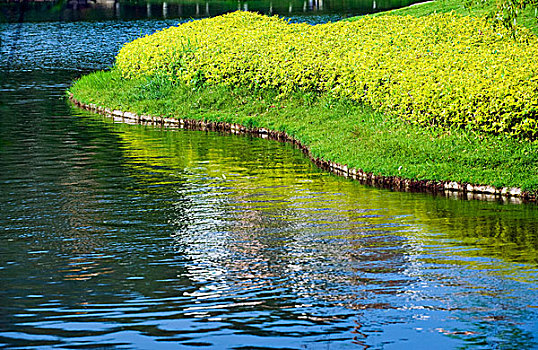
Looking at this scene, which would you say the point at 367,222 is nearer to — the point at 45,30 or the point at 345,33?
the point at 345,33

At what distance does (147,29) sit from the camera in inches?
2719

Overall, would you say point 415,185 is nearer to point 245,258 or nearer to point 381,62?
point 245,258

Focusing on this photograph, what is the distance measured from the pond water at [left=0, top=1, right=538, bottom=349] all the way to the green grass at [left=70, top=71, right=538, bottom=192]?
3.11ft

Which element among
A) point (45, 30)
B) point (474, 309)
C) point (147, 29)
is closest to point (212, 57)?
point (474, 309)

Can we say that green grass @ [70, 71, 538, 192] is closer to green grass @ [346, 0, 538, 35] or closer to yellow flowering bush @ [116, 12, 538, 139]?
yellow flowering bush @ [116, 12, 538, 139]

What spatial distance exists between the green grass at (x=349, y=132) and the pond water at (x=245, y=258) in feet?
3.11

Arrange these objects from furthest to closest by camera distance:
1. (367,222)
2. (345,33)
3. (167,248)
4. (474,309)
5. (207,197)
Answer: (345,33) → (207,197) → (367,222) → (167,248) → (474,309)

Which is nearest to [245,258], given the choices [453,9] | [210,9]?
[453,9]

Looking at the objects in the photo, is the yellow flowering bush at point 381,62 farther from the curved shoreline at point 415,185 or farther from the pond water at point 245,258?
the pond water at point 245,258

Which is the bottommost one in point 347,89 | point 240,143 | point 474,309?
point 474,309

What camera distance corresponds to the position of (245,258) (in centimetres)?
1241

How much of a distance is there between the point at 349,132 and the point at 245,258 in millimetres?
9867

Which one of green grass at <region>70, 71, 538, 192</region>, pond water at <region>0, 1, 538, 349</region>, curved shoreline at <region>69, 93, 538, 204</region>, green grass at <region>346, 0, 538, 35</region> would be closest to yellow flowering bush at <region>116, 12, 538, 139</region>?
green grass at <region>70, 71, 538, 192</region>

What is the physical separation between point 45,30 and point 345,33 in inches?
1946
